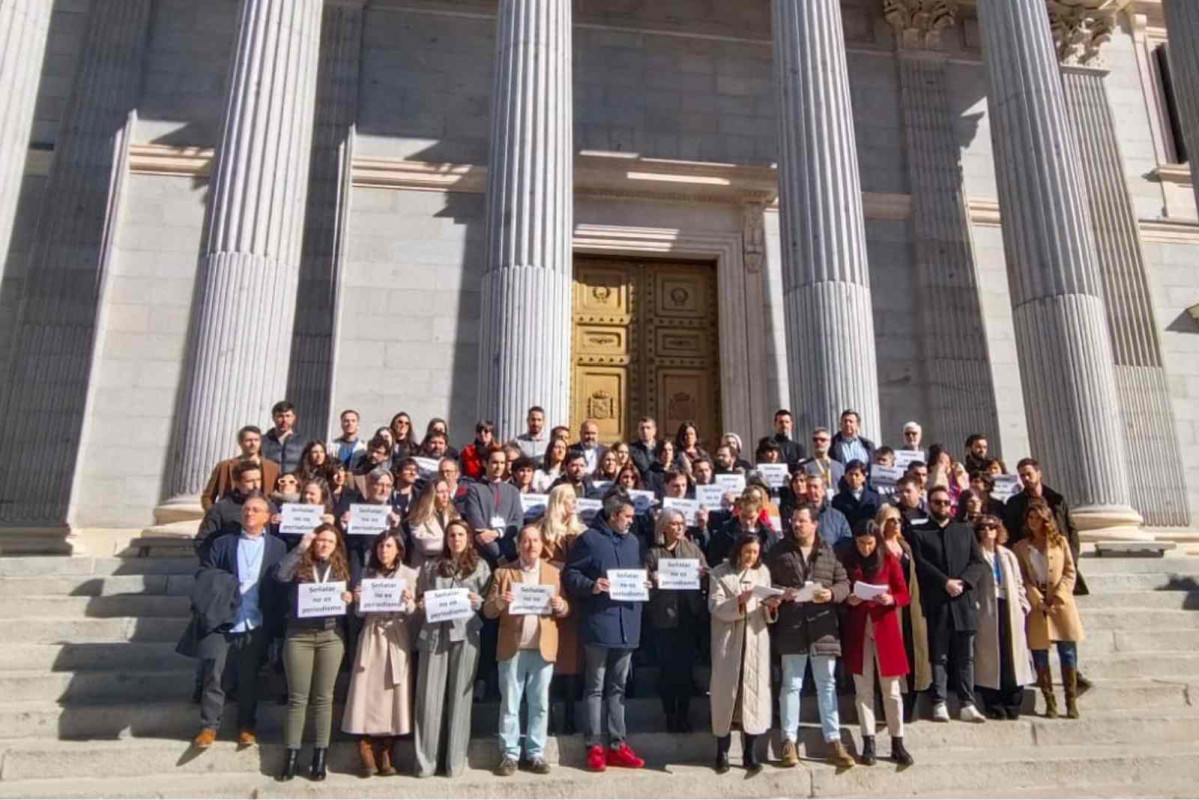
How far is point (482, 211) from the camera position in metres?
16.0

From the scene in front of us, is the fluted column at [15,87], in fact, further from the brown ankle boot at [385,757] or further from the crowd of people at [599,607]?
the brown ankle boot at [385,757]

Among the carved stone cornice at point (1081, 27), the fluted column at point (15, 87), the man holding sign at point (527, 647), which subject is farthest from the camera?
the carved stone cornice at point (1081, 27)

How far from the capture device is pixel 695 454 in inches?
372

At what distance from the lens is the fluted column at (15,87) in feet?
33.4

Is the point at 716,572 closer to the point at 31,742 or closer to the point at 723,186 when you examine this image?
the point at 31,742

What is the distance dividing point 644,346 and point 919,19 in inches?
350

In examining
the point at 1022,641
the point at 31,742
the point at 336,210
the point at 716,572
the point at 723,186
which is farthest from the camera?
the point at 723,186

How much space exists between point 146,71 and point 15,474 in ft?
24.3

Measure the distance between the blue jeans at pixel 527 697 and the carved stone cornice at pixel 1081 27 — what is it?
16.3 meters

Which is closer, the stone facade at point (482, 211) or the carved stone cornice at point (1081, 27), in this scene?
the stone facade at point (482, 211)

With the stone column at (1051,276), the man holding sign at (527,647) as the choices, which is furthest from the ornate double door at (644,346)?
the man holding sign at (527,647)

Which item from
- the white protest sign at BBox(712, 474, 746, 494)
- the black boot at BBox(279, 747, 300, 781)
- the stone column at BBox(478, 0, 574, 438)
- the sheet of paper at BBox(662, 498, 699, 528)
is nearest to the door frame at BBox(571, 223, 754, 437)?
the stone column at BBox(478, 0, 574, 438)

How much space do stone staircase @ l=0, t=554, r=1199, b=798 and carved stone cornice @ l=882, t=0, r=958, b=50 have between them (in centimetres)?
1324

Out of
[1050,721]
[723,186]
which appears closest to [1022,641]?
[1050,721]
